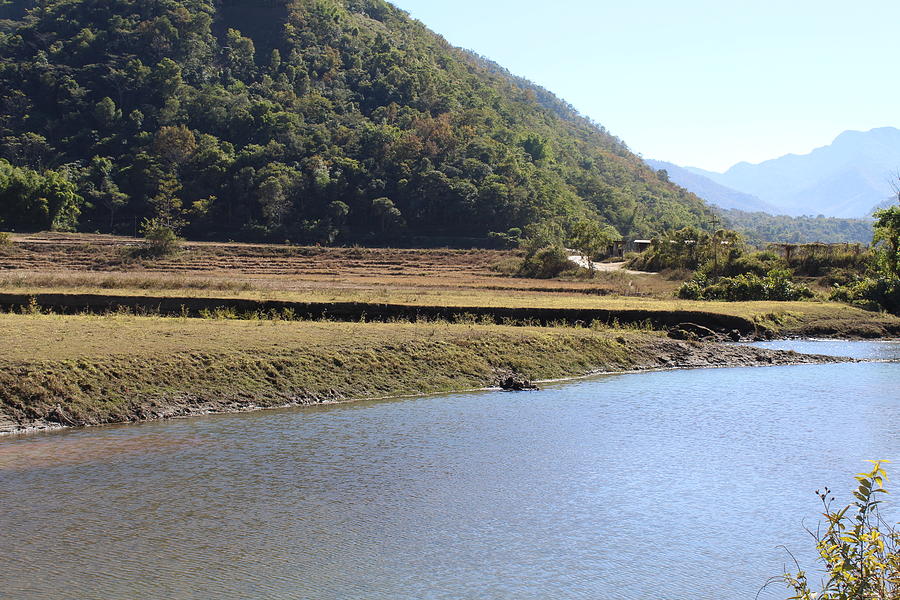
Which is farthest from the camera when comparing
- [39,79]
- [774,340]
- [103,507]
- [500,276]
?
[39,79]

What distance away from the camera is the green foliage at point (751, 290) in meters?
49.9

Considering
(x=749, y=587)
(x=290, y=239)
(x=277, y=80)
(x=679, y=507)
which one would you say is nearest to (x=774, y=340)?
(x=679, y=507)

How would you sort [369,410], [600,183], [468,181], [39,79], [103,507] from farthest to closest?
[600,183] → [39,79] → [468,181] → [369,410] → [103,507]

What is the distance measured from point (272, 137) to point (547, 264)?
208 ft

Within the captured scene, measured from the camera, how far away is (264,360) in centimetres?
2350

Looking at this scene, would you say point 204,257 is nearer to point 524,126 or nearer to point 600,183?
point 600,183

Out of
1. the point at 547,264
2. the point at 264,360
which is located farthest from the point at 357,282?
the point at 264,360

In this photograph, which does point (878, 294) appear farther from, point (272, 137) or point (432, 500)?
point (272, 137)

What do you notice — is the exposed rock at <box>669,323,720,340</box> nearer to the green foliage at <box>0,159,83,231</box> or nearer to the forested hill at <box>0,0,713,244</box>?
the forested hill at <box>0,0,713,244</box>

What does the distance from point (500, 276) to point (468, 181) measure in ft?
141

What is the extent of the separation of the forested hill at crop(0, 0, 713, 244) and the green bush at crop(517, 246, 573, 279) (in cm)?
3114

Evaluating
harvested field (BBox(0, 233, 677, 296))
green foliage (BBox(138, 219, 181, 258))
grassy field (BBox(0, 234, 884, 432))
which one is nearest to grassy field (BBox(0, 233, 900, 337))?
harvested field (BBox(0, 233, 677, 296))

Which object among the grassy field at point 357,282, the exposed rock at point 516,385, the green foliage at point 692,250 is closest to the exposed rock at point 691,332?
the grassy field at point 357,282

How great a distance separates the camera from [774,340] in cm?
3747
